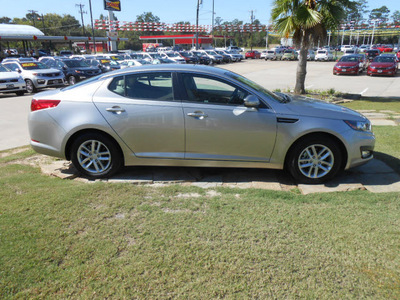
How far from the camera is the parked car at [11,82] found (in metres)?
15.1

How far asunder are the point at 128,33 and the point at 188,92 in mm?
129520

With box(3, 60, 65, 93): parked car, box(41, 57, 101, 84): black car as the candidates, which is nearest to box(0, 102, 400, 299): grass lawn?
box(3, 60, 65, 93): parked car

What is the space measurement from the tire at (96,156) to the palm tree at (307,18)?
9.79 metres

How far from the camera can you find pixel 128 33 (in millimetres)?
123625

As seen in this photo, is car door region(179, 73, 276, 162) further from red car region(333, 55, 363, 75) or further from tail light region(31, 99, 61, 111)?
red car region(333, 55, 363, 75)

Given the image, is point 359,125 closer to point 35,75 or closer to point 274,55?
point 35,75

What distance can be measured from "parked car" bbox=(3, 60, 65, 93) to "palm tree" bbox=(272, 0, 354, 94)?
11347 mm

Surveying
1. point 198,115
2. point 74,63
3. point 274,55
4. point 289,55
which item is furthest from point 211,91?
point 274,55

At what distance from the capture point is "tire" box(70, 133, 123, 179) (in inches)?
181

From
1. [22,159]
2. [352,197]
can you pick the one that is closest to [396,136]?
[352,197]

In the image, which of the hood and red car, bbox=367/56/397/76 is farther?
red car, bbox=367/56/397/76

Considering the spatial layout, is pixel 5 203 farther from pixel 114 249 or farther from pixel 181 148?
pixel 181 148

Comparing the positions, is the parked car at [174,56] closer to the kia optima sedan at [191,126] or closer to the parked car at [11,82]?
the parked car at [11,82]

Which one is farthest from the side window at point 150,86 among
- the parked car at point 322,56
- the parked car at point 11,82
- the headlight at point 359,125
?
the parked car at point 322,56
